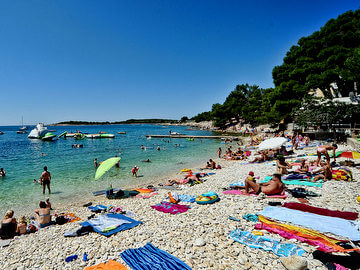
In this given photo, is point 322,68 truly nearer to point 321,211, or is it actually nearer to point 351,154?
point 351,154

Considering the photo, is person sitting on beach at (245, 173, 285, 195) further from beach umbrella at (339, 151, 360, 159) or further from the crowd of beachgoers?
beach umbrella at (339, 151, 360, 159)

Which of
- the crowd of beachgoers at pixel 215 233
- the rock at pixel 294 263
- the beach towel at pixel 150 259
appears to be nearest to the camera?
the rock at pixel 294 263

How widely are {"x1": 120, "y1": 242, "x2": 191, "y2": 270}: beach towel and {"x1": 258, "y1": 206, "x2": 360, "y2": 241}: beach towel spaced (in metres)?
3.18

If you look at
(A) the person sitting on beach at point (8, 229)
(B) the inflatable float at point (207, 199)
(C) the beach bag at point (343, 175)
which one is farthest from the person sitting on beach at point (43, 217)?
(C) the beach bag at point (343, 175)

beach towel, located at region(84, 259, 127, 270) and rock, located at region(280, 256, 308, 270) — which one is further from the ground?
rock, located at region(280, 256, 308, 270)

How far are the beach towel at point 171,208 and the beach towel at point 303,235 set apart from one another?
2.83m

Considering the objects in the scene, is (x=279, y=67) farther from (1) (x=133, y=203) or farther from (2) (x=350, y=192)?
(1) (x=133, y=203)

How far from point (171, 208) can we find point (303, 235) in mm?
4434

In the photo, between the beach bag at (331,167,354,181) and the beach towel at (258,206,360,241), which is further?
the beach bag at (331,167,354,181)

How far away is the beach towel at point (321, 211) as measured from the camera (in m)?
5.47

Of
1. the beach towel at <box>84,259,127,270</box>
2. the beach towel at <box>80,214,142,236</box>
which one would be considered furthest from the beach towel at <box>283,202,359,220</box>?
the beach towel at <box>84,259,127,270</box>

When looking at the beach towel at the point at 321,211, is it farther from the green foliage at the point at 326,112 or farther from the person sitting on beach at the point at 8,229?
the green foliage at the point at 326,112

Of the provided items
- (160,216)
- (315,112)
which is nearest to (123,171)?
(160,216)

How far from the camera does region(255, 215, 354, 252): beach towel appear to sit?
4.21 meters
